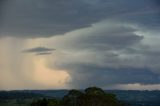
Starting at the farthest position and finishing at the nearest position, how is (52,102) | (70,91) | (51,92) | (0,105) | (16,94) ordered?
(16,94) → (51,92) → (0,105) → (70,91) → (52,102)

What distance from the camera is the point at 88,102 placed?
29203mm

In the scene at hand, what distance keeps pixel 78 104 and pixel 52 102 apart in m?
2.58

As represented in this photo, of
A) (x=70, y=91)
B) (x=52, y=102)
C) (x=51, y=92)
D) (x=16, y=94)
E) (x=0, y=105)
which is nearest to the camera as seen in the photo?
(x=52, y=102)

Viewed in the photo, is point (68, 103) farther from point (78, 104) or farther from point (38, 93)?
point (38, 93)

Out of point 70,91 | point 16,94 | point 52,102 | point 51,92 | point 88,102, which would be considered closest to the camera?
point 52,102

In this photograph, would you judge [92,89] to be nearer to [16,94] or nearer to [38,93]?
[38,93]

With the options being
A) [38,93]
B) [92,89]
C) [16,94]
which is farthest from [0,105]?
[92,89]

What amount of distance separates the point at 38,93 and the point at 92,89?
23830 mm

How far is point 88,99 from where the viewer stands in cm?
2966

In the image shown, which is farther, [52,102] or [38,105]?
[38,105]

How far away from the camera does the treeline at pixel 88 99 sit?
2931 cm

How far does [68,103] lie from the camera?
96.1 feet

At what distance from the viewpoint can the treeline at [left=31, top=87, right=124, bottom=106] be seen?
2931 cm

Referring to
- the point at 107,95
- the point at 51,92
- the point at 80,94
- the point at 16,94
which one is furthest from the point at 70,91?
the point at 16,94
